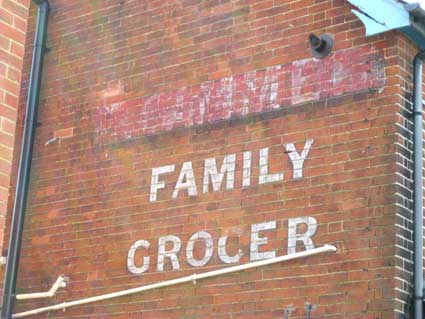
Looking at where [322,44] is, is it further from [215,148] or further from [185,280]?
[185,280]

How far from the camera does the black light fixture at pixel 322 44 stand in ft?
29.9

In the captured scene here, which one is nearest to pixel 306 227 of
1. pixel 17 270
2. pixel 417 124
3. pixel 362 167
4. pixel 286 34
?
pixel 362 167

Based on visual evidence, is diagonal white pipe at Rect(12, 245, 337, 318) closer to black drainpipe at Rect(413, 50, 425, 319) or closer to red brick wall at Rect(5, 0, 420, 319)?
red brick wall at Rect(5, 0, 420, 319)

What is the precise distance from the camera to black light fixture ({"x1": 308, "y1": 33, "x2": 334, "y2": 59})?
9109 millimetres

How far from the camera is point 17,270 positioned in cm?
1048

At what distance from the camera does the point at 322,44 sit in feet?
30.0

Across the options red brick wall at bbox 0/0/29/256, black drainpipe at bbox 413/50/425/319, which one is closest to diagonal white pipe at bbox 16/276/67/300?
black drainpipe at bbox 413/50/425/319

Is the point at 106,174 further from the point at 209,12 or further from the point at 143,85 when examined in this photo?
the point at 209,12

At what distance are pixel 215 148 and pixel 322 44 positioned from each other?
1.50 metres

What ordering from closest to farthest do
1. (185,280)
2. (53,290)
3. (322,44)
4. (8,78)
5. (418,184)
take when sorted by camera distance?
(8,78)
(418,184)
(322,44)
(185,280)
(53,290)

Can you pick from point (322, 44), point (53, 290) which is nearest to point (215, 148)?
point (322, 44)

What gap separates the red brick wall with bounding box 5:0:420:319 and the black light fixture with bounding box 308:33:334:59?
0.09m

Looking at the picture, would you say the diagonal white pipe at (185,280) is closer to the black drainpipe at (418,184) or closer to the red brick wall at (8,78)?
the black drainpipe at (418,184)

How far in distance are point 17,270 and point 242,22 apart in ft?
11.8
